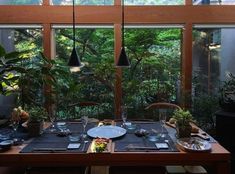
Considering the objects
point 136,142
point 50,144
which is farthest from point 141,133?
point 50,144

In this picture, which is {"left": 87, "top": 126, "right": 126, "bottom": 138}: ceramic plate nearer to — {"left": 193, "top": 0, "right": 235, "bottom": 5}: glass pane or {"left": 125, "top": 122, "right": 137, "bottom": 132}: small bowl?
{"left": 125, "top": 122, "right": 137, "bottom": 132}: small bowl

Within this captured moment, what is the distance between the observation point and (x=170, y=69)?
4844 millimetres

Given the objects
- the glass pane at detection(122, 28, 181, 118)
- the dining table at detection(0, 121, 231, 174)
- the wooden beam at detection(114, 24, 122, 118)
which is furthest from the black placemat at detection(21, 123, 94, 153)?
the glass pane at detection(122, 28, 181, 118)

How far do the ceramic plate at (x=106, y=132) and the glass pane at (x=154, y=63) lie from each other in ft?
5.61

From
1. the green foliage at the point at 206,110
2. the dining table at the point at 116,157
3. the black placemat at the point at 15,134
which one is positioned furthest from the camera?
the green foliage at the point at 206,110

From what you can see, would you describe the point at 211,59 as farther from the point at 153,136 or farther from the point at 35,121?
the point at 35,121

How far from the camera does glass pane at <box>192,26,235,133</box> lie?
4.79 meters

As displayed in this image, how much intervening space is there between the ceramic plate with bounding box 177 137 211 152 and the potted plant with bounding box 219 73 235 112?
5.36 ft

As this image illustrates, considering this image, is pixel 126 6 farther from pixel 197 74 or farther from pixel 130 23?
pixel 197 74

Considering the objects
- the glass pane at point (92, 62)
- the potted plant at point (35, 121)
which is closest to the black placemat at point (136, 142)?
the potted plant at point (35, 121)

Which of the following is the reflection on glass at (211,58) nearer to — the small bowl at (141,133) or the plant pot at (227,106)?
the plant pot at (227,106)

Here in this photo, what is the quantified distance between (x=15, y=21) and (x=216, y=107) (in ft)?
11.4

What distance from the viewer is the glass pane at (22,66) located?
381 centimetres

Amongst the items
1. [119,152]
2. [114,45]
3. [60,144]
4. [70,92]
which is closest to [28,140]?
[60,144]
